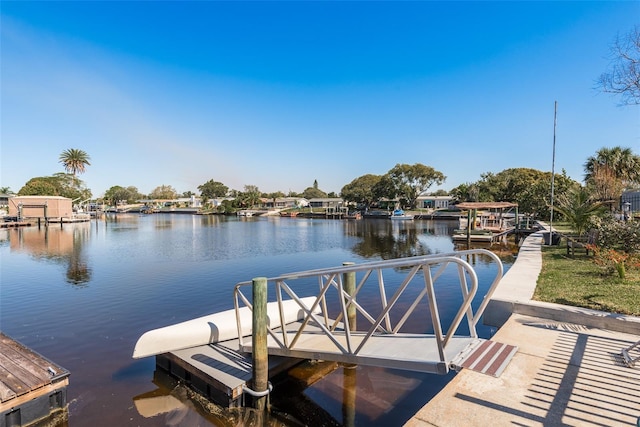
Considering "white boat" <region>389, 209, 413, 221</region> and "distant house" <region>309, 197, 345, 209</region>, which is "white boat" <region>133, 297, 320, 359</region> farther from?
"distant house" <region>309, 197, 345, 209</region>

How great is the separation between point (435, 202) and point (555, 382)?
292 ft

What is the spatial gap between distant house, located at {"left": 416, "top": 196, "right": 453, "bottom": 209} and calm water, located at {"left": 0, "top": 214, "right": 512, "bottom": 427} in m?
64.4

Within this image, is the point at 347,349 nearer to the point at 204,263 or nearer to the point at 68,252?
the point at 204,263

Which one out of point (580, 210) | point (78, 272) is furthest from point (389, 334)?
point (78, 272)

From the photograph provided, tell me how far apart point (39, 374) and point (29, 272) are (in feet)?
56.2

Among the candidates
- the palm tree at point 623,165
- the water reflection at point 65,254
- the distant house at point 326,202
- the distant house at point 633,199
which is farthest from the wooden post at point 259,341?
the distant house at point 326,202

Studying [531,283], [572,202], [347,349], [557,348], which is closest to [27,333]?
[347,349]

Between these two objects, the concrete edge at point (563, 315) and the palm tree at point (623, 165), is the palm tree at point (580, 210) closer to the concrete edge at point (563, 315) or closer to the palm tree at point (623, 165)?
the concrete edge at point (563, 315)

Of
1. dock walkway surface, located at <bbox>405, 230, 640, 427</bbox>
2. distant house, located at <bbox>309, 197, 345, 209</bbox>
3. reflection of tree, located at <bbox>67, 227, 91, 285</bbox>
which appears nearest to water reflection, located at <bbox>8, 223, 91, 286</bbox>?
reflection of tree, located at <bbox>67, 227, 91, 285</bbox>

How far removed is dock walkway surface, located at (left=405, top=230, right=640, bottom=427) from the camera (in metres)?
4.13

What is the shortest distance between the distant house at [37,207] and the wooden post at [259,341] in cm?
6584

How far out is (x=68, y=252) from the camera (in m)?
26.8

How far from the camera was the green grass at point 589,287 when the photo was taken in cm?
796

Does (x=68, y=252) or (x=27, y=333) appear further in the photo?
(x=68, y=252)
